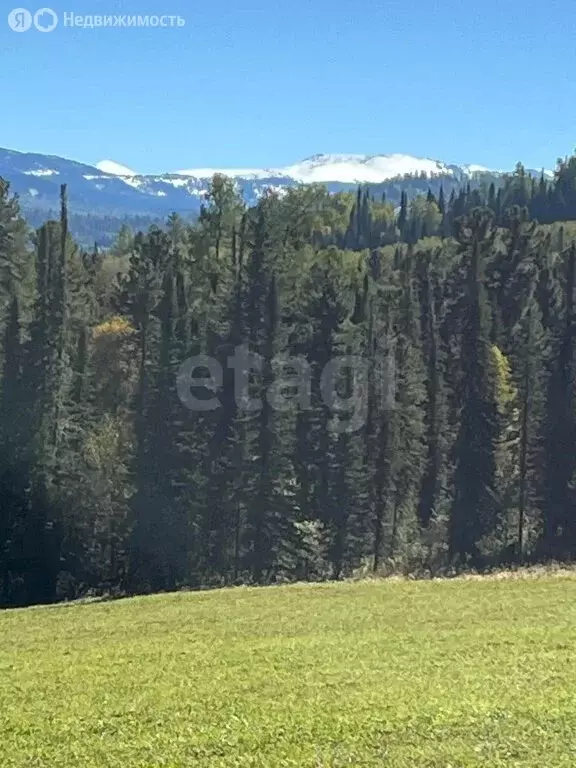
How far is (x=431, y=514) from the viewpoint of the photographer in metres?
51.2

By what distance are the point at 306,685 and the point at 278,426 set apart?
1285 inches

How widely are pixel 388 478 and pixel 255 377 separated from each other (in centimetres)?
769

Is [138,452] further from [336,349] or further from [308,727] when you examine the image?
[308,727]

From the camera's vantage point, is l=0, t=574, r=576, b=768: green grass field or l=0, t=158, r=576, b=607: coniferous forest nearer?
l=0, t=574, r=576, b=768: green grass field

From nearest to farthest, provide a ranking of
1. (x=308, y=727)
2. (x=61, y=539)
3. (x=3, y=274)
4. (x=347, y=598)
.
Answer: (x=308, y=727) → (x=347, y=598) → (x=61, y=539) → (x=3, y=274)

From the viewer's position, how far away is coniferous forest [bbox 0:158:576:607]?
1806 inches

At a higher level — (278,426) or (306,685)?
(306,685)

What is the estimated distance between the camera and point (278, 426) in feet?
152

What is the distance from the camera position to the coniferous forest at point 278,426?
45.9 m

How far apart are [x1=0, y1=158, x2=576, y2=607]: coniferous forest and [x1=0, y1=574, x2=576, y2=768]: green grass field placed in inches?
868

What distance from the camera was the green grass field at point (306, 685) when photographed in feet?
35.6

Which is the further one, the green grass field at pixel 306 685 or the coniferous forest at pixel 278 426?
the coniferous forest at pixel 278 426

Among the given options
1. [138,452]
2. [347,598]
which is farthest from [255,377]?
[347,598]

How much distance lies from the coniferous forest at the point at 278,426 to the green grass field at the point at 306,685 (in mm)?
22039
